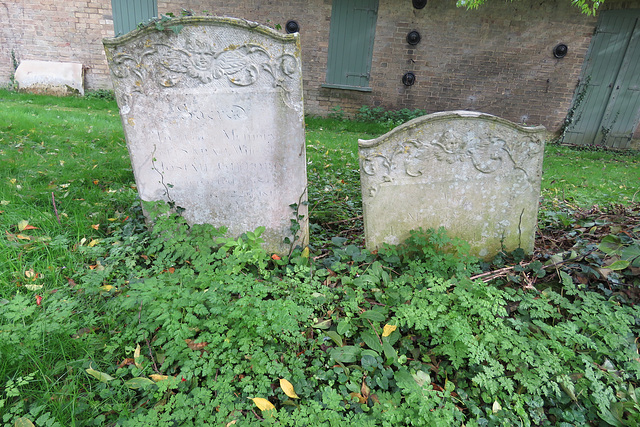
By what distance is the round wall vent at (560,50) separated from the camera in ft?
25.7

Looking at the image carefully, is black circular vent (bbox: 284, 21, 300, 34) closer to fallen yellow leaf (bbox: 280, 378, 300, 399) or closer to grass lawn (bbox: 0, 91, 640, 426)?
grass lawn (bbox: 0, 91, 640, 426)

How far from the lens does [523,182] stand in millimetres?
2391

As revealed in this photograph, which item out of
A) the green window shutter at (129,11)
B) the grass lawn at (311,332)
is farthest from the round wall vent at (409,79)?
the grass lawn at (311,332)

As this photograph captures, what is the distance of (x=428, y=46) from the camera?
8.08 meters

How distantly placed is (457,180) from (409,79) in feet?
22.8

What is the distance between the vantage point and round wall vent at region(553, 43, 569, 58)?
7.84 metres

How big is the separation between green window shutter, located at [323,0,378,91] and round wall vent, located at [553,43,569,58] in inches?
178

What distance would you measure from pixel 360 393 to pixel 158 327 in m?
1.16

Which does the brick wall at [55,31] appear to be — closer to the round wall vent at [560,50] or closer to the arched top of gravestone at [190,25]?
the arched top of gravestone at [190,25]

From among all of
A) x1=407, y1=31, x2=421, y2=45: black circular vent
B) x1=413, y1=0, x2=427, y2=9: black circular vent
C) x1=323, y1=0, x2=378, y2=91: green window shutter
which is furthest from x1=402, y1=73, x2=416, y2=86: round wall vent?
x1=413, y1=0, x2=427, y2=9: black circular vent

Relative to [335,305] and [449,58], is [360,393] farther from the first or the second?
[449,58]

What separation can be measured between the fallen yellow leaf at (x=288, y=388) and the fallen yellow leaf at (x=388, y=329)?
57 cm

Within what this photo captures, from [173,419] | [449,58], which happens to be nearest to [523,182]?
[173,419]

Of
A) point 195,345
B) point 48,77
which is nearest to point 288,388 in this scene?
point 195,345
